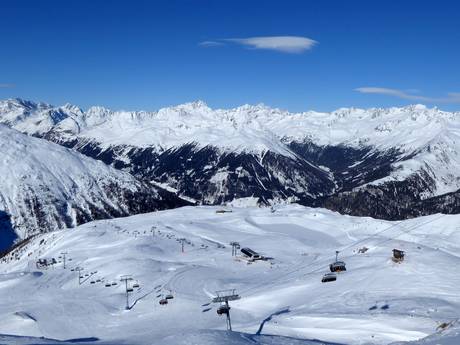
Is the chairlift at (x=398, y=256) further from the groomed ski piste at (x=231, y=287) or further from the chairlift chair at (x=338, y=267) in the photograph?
the chairlift chair at (x=338, y=267)

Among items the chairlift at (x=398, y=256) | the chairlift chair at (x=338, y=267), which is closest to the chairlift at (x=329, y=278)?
the chairlift chair at (x=338, y=267)

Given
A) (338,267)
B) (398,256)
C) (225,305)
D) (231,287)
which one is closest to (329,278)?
(338,267)

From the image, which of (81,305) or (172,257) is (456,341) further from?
(172,257)

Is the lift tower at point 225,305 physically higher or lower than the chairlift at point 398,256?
lower

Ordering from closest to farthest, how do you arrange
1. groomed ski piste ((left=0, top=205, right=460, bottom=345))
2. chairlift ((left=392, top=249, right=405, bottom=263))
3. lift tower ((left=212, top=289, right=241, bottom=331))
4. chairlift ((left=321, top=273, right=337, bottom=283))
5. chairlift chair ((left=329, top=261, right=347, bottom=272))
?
groomed ski piste ((left=0, top=205, right=460, bottom=345)) < lift tower ((left=212, top=289, right=241, bottom=331)) < chairlift ((left=321, top=273, right=337, bottom=283)) < chairlift ((left=392, top=249, right=405, bottom=263)) < chairlift chair ((left=329, top=261, right=347, bottom=272))

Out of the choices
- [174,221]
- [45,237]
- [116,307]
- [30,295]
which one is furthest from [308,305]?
[45,237]

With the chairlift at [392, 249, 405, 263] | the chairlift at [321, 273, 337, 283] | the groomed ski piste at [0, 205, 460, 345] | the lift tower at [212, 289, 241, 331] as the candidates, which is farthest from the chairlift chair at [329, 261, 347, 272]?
the lift tower at [212, 289, 241, 331]

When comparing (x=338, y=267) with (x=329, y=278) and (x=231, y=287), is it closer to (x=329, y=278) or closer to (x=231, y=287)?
(x=329, y=278)

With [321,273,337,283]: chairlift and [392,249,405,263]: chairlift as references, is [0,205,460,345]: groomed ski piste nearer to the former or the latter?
[392,249,405,263]: chairlift
